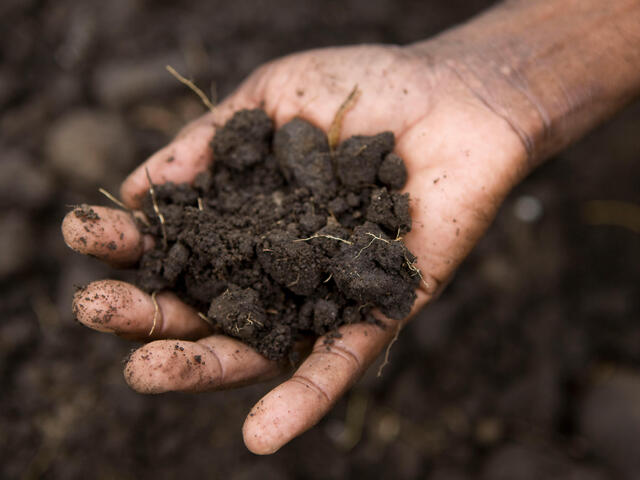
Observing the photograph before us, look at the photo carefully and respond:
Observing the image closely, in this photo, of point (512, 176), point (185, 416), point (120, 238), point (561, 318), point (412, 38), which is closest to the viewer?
point (120, 238)

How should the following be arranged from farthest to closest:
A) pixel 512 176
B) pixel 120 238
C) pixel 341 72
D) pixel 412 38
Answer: pixel 412 38 < pixel 341 72 < pixel 512 176 < pixel 120 238

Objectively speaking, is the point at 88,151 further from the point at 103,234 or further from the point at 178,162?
the point at 103,234

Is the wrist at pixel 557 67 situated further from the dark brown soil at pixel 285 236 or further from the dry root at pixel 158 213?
the dry root at pixel 158 213

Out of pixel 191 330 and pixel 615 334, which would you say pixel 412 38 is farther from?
pixel 191 330

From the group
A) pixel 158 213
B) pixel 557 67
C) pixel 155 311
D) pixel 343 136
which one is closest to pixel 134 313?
pixel 155 311

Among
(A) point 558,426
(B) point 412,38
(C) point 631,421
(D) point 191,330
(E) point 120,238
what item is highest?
(B) point 412,38

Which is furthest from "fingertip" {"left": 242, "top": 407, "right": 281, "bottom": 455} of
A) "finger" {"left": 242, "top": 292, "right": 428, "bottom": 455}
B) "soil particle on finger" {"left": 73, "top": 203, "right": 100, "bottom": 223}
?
"soil particle on finger" {"left": 73, "top": 203, "right": 100, "bottom": 223}

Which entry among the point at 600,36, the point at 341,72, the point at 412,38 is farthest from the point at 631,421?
the point at 412,38

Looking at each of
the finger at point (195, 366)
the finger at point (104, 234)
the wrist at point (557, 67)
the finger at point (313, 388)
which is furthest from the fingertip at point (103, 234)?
the wrist at point (557, 67)

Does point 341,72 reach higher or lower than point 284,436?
higher
